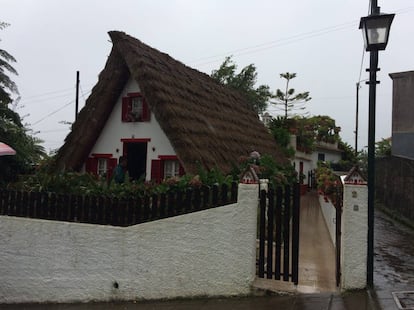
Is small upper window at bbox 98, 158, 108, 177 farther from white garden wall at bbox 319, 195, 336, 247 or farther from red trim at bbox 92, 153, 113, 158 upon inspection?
white garden wall at bbox 319, 195, 336, 247

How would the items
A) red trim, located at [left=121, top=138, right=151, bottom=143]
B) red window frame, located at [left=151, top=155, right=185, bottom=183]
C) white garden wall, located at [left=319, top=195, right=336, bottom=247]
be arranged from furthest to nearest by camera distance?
red trim, located at [left=121, top=138, right=151, bottom=143] < red window frame, located at [left=151, top=155, right=185, bottom=183] < white garden wall, located at [left=319, top=195, right=336, bottom=247]

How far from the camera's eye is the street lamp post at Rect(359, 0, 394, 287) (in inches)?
223

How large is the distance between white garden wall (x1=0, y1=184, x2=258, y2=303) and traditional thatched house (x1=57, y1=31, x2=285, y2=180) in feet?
13.1

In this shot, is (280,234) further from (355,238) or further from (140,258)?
(140,258)

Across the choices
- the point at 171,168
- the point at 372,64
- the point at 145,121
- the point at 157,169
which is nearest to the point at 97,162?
the point at 145,121

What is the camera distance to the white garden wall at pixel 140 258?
580cm

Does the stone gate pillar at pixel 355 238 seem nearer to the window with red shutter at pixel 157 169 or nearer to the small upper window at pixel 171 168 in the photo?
the small upper window at pixel 171 168

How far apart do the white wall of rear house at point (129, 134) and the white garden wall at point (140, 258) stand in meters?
5.20

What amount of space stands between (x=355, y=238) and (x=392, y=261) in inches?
104

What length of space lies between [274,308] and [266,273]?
0.73 m

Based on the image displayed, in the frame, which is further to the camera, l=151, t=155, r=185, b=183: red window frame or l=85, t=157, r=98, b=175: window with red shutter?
l=85, t=157, r=98, b=175: window with red shutter

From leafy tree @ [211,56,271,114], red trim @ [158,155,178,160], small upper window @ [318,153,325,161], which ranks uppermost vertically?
leafy tree @ [211,56,271,114]

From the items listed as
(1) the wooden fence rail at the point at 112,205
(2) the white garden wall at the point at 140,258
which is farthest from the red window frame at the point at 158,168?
(2) the white garden wall at the point at 140,258

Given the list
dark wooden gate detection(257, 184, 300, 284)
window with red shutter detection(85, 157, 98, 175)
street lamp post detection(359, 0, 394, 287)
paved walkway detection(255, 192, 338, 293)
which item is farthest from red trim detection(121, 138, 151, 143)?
street lamp post detection(359, 0, 394, 287)
